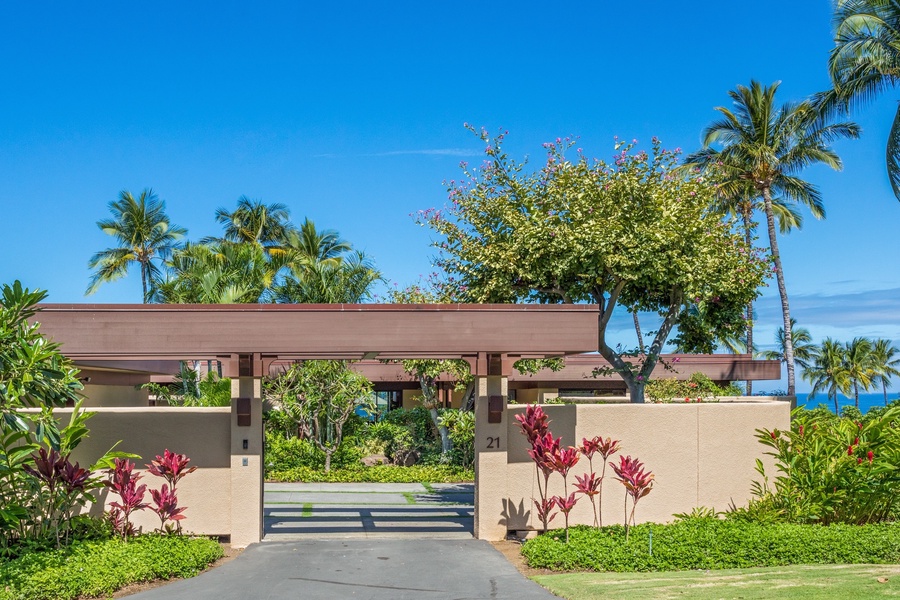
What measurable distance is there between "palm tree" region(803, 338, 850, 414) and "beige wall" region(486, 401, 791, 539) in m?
53.7

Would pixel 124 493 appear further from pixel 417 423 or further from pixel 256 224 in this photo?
pixel 256 224

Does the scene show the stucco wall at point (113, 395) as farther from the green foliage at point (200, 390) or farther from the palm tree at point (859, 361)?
the palm tree at point (859, 361)

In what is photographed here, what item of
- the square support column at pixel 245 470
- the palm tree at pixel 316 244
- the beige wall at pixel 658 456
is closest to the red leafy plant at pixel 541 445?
the beige wall at pixel 658 456

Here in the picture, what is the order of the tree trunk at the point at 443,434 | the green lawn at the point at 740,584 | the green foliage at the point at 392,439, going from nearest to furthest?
1. the green lawn at the point at 740,584
2. the tree trunk at the point at 443,434
3. the green foliage at the point at 392,439

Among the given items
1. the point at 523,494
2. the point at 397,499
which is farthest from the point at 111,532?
the point at 397,499

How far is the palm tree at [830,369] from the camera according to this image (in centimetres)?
6317

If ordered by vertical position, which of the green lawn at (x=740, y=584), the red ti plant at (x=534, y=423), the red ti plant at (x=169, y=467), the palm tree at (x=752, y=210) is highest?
the palm tree at (x=752, y=210)

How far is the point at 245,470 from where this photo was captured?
1303 centimetres

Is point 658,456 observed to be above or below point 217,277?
below

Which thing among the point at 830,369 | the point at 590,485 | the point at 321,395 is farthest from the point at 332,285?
the point at 830,369

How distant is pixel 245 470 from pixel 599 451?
5.42 meters

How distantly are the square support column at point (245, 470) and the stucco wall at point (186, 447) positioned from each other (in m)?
0.13

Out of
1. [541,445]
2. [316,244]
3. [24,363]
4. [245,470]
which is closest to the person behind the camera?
[24,363]

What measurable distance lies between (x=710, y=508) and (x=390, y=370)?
52.1 feet
